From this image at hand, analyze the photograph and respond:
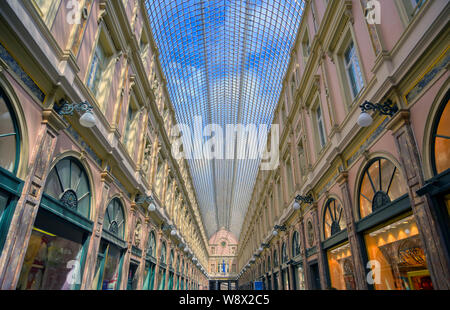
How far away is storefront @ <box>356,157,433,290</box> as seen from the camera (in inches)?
266

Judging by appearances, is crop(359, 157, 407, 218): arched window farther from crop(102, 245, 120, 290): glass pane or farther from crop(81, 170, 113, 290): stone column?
crop(102, 245, 120, 290): glass pane

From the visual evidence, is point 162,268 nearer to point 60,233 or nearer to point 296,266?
point 296,266

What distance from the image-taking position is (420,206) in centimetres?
617

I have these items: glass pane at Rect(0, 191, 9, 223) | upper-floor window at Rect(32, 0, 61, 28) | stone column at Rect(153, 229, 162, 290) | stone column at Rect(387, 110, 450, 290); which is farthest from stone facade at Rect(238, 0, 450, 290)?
stone column at Rect(153, 229, 162, 290)

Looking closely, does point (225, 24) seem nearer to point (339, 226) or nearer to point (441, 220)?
point (339, 226)

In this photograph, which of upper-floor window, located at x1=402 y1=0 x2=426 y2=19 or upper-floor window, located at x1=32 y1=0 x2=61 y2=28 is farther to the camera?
upper-floor window, located at x1=32 y1=0 x2=61 y2=28

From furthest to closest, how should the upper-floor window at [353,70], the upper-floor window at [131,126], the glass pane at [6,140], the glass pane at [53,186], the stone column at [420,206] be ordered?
the upper-floor window at [131,126] → the upper-floor window at [353,70] → the glass pane at [53,186] → the glass pane at [6,140] → the stone column at [420,206]

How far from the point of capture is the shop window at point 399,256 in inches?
257

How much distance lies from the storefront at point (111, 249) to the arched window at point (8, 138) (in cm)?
564

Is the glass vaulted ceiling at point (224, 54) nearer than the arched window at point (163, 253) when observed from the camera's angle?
No

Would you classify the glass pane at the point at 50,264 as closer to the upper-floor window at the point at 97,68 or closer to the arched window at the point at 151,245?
the upper-floor window at the point at 97,68

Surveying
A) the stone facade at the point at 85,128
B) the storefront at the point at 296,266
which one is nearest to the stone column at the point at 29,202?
the stone facade at the point at 85,128

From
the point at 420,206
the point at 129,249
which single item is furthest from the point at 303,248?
the point at 420,206

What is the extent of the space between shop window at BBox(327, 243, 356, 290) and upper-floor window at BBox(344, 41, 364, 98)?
19.6 feet
